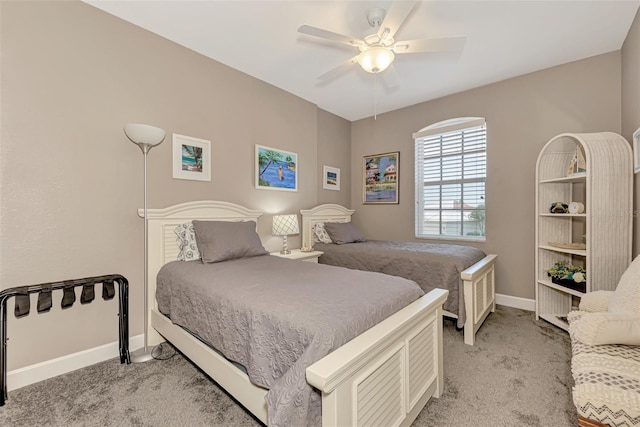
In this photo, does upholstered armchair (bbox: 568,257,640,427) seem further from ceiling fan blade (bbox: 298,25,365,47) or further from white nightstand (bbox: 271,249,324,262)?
white nightstand (bbox: 271,249,324,262)

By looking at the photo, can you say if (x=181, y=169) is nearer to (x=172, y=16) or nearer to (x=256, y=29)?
(x=172, y=16)

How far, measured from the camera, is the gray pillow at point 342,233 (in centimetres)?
367

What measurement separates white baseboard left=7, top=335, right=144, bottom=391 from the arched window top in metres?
4.07

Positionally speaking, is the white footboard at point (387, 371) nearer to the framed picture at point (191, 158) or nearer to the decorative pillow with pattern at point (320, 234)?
the decorative pillow with pattern at point (320, 234)

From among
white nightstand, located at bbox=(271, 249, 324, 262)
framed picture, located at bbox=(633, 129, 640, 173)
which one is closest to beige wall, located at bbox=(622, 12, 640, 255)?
framed picture, located at bbox=(633, 129, 640, 173)

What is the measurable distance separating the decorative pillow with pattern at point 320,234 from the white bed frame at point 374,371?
2061 mm

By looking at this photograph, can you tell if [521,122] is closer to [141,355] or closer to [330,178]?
[330,178]

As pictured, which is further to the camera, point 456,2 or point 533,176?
point 533,176

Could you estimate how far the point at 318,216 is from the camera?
157 inches

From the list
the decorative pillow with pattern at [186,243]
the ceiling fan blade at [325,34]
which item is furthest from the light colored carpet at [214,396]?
the ceiling fan blade at [325,34]

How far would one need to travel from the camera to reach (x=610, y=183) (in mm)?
2324

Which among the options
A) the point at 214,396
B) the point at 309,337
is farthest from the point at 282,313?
the point at 214,396

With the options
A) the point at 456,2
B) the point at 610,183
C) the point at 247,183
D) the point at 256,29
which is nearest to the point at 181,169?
the point at 247,183

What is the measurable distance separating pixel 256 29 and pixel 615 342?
312 cm
